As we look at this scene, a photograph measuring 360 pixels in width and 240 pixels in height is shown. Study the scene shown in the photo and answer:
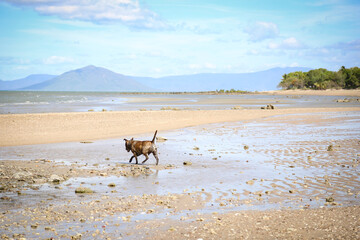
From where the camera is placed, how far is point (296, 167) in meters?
12.5

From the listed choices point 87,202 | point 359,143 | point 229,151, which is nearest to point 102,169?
point 87,202

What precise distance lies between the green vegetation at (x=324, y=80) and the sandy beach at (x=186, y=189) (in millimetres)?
127009

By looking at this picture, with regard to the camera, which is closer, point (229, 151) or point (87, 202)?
point (87, 202)

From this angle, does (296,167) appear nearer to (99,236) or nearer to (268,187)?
(268,187)

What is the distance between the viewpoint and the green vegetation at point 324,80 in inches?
5266

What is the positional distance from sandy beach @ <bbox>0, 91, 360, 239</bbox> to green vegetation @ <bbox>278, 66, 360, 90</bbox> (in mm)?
127009

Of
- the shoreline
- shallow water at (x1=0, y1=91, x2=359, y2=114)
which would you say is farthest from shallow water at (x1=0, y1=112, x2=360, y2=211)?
shallow water at (x1=0, y1=91, x2=359, y2=114)

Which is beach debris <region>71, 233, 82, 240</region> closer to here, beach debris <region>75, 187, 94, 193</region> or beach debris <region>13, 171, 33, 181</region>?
beach debris <region>75, 187, 94, 193</region>

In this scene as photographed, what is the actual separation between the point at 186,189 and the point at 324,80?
155 metres

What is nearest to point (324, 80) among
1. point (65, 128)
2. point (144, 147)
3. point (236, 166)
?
point (65, 128)

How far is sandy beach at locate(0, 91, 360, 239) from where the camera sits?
6.83 metres

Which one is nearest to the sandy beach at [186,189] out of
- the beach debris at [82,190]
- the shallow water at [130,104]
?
the beach debris at [82,190]

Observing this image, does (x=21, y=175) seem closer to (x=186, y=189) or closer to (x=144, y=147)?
(x=144, y=147)

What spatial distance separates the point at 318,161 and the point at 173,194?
6554mm
